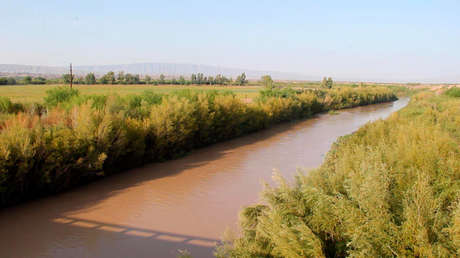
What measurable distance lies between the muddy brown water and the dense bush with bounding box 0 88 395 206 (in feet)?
2.07

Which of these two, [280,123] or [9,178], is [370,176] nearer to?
[9,178]

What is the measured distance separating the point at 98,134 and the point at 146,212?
13.3 feet

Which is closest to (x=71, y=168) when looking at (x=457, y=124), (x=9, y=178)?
(x=9, y=178)

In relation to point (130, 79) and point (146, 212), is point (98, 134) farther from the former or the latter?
point (130, 79)

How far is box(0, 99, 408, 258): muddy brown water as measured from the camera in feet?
26.0

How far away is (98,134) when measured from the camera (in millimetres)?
12422

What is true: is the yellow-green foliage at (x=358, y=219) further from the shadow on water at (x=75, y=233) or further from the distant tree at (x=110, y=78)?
the distant tree at (x=110, y=78)

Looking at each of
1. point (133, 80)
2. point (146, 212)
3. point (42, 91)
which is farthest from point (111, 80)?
point (146, 212)

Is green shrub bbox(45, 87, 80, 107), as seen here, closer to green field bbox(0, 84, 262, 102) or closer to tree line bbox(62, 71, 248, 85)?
green field bbox(0, 84, 262, 102)

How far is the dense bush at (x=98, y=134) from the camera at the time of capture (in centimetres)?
1012

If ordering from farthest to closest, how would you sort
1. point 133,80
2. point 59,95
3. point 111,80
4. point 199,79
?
point 199,79, point 133,80, point 111,80, point 59,95

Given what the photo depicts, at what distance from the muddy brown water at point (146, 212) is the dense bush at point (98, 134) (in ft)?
2.07

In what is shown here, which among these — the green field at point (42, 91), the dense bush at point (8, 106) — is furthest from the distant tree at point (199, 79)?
the dense bush at point (8, 106)

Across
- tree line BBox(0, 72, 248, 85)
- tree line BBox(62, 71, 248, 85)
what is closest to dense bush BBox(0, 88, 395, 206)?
tree line BBox(0, 72, 248, 85)
